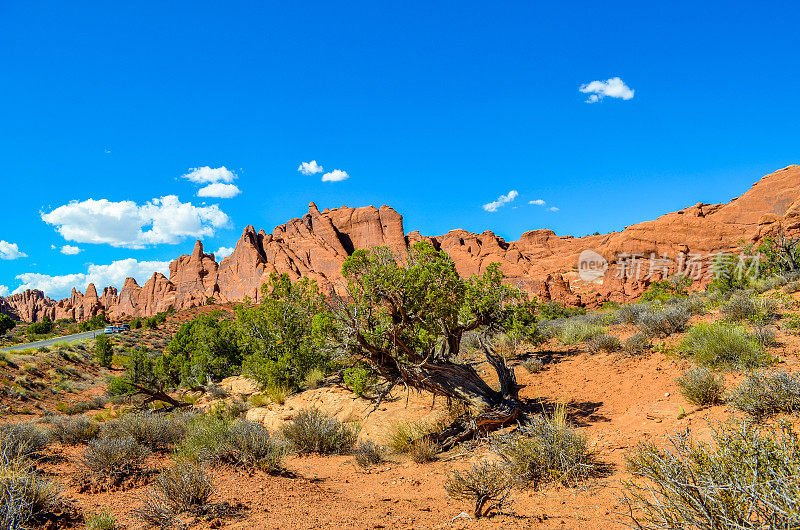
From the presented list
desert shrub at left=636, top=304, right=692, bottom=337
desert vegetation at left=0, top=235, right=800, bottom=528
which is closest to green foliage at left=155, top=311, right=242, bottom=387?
desert vegetation at left=0, top=235, right=800, bottom=528

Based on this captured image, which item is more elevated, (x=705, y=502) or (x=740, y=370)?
(x=705, y=502)

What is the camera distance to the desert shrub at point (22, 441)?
6.87 meters

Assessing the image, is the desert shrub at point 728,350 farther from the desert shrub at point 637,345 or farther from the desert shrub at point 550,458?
the desert shrub at point 550,458

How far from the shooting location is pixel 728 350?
8.49m

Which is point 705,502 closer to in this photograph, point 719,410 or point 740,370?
point 719,410

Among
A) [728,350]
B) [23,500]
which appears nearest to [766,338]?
[728,350]

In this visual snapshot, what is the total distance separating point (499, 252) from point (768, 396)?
8967 cm

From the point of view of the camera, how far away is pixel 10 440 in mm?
7121

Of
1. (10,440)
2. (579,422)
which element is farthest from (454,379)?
(10,440)

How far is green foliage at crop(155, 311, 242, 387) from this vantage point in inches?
754

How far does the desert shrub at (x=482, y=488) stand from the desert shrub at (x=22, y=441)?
7176mm

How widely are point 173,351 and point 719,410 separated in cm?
2274
